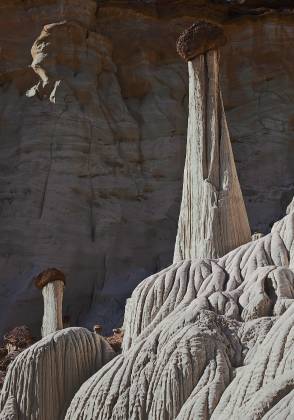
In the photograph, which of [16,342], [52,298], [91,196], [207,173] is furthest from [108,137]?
[207,173]

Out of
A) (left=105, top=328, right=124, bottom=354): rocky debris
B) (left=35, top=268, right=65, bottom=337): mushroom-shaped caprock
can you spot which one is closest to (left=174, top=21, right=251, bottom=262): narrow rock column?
(left=105, top=328, right=124, bottom=354): rocky debris

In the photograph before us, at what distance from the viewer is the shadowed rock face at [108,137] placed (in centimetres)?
2133

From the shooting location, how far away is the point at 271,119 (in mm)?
23281

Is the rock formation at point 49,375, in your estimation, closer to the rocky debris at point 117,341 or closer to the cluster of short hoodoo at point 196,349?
the cluster of short hoodoo at point 196,349

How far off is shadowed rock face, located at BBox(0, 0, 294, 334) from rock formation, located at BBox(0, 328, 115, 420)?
8.43 m

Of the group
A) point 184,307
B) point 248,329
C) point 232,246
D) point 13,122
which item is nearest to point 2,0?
point 13,122

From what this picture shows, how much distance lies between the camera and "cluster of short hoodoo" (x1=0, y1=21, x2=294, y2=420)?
9.35m

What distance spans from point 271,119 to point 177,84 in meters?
2.24

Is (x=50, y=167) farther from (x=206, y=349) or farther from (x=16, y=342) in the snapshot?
(x=206, y=349)

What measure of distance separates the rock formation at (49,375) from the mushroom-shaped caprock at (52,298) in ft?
16.5

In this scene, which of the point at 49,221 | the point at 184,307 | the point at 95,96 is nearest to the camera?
the point at 184,307

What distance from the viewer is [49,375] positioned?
11.2 metres

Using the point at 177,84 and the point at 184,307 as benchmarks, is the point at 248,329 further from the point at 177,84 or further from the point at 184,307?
the point at 177,84

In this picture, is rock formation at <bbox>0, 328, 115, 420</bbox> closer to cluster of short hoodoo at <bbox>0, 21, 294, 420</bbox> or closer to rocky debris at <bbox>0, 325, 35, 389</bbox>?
cluster of short hoodoo at <bbox>0, 21, 294, 420</bbox>
